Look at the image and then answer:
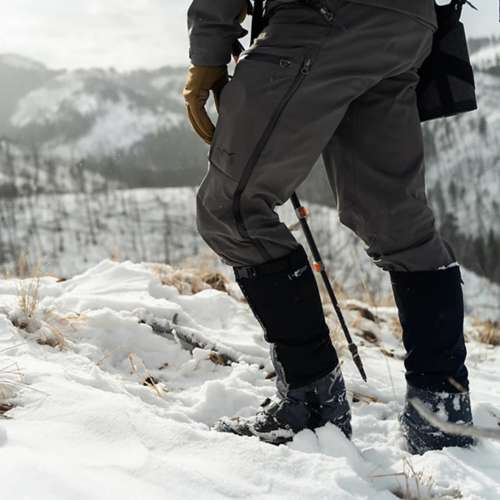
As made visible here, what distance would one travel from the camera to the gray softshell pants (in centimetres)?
136

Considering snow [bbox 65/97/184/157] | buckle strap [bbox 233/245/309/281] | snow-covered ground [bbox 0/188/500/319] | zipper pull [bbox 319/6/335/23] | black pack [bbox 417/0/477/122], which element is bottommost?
snow-covered ground [bbox 0/188/500/319]

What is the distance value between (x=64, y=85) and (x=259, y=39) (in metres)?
191

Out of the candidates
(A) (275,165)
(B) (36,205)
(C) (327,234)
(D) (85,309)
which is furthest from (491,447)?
(B) (36,205)

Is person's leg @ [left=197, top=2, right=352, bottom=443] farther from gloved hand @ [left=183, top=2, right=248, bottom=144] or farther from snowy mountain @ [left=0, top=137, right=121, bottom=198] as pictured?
snowy mountain @ [left=0, top=137, right=121, bottom=198]

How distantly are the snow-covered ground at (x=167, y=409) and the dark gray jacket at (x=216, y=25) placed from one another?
102 centimetres

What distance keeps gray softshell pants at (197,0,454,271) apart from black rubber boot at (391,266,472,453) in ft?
0.22

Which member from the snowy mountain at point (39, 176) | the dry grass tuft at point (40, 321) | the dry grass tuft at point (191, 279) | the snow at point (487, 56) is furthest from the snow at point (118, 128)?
the dry grass tuft at point (40, 321)

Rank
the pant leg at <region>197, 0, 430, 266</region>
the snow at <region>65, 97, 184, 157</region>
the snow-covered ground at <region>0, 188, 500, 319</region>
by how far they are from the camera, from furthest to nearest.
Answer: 1. the snow at <region>65, 97, 184, 157</region>
2. the snow-covered ground at <region>0, 188, 500, 319</region>
3. the pant leg at <region>197, 0, 430, 266</region>

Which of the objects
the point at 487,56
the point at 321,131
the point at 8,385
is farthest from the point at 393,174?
the point at 487,56

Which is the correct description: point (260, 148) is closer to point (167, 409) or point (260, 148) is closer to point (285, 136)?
point (285, 136)

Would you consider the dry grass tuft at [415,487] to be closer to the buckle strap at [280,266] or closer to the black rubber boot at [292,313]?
the black rubber boot at [292,313]

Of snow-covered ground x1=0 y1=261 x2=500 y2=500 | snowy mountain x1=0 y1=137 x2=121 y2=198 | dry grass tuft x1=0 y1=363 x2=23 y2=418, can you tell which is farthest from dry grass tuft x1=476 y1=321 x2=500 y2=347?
snowy mountain x1=0 y1=137 x2=121 y2=198

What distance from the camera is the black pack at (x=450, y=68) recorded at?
5.33ft

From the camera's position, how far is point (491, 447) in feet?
5.03
